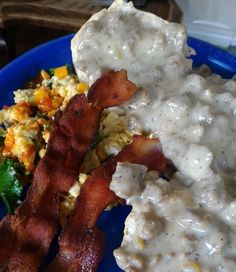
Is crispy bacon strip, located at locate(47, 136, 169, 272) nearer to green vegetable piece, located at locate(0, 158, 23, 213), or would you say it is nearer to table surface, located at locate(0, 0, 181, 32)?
green vegetable piece, located at locate(0, 158, 23, 213)

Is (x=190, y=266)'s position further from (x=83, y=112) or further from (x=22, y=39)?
(x=22, y=39)

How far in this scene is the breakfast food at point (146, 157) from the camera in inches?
63.6

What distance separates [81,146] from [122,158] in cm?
17

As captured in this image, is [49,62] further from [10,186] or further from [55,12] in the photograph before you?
[10,186]

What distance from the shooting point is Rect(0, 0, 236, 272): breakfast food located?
5.30ft

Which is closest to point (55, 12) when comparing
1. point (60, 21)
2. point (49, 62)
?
point (60, 21)

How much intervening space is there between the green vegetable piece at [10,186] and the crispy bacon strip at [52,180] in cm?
9

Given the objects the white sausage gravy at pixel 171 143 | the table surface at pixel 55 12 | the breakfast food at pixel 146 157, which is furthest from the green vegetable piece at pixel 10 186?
the table surface at pixel 55 12

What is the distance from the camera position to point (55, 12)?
8.54 ft

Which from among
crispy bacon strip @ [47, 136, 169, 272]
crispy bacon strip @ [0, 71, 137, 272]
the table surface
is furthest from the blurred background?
crispy bacon strip @ [47, 136, 169, 272]

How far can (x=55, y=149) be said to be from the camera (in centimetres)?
186

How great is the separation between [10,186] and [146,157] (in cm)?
53

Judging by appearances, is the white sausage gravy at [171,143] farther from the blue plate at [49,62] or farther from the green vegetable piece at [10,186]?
the green vegetable piece at [10,186]

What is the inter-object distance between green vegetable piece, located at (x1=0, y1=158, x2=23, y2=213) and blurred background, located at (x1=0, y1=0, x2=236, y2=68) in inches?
39.5
